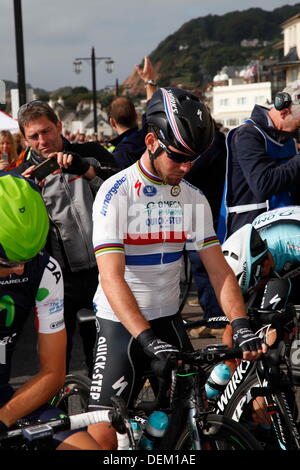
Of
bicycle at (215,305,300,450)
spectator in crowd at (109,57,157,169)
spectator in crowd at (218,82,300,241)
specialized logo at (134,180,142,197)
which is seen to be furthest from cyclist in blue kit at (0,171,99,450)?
spectator in crowd at (109,57,157,169)

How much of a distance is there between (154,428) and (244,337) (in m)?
0.57

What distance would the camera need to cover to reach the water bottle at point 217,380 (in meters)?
3.23

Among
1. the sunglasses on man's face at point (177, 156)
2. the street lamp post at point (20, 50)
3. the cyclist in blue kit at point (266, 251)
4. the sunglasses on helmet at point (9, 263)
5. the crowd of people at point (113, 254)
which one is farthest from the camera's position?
the street lamp post at point (20, 50)

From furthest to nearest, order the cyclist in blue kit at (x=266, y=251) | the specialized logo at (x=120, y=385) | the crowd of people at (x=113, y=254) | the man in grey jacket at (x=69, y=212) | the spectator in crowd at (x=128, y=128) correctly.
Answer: the spectator in crowd at (x=128, y=128)
the man in grey jacket at (x=69, y=212)
the cyclist in blue kit at (x=266, y=251)
the specialized logo at (x=120, y=385)
the crowd of people at (x=113, y=254)

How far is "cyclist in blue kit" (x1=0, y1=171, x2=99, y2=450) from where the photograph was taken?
2.41 meters

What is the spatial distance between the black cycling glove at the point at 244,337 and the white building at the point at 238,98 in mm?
94922

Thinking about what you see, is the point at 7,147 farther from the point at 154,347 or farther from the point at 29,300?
the point at 154,347

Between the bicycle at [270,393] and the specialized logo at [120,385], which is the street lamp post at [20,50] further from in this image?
the specialized logo at [120,385]

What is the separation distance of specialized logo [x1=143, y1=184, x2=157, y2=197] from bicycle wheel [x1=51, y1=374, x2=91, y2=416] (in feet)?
4.22

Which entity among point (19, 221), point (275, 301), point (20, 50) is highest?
point (20, 50)

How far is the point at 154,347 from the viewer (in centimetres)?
257

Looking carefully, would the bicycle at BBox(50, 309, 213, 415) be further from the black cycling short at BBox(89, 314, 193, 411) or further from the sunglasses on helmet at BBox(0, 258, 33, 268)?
the sunglasses on helmet at BBox(0, 258, 33, 268)

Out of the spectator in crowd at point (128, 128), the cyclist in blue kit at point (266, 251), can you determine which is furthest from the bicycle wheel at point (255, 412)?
the spectator in crowd at point (128, 128)

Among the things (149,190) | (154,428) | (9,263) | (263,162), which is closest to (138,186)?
(149,190)
